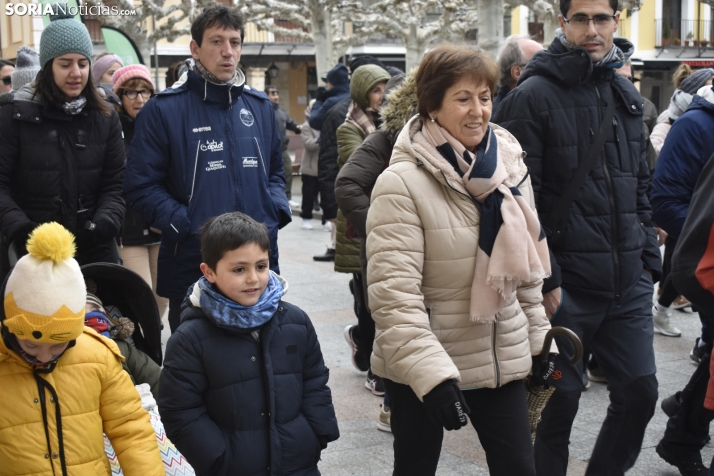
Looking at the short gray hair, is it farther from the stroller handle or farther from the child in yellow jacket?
the child in yellow jacket

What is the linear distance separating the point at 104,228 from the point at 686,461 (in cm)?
313

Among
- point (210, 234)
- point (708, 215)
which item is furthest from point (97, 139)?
point (708, 215)

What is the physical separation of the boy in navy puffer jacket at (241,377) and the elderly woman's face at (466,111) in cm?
84

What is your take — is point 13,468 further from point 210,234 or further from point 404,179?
point 404,179

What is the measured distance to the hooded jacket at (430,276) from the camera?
3.31 meters

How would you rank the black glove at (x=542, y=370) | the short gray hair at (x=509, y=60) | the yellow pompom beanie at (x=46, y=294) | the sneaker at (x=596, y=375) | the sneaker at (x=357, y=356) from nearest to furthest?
the yellow pompom beanie at (x=46, y=294) → the black glove at (x=542, y=370) → the short gray hair at (x=509, y=60) → the sneaker at (x=357, y=356) → the sneaker at (x=596, y=375)

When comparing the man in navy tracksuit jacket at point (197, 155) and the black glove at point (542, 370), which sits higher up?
the man in navy tracksuit jacket at point (197, 155)

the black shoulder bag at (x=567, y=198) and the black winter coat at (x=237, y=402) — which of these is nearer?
the black winter coat at (x=237, y=402)

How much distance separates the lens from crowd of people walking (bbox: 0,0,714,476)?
325 centimetres

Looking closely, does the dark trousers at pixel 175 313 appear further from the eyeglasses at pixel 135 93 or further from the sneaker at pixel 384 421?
the eyeglasses at pixel 135 93

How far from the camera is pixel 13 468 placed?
3172mm

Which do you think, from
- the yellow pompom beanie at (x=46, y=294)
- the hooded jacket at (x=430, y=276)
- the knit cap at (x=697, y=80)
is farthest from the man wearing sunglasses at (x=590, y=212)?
the knit cap at (x=697, y=80)

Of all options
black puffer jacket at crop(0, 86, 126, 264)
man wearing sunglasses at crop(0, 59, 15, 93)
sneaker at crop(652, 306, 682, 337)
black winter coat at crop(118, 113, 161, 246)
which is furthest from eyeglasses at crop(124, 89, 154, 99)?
sneaker at crop(652, 306, 682, 337)

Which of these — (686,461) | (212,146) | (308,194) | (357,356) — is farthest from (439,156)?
(308,194)
